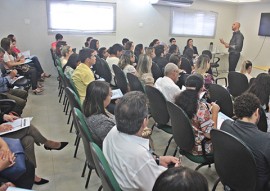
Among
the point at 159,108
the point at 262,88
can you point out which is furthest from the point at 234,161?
the point at 262,88

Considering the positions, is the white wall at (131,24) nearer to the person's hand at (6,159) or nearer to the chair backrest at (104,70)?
the chair backrest at (104,70)

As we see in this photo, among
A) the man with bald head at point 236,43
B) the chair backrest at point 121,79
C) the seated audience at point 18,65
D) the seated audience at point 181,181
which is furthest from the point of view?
the man with bald head at point 236,43

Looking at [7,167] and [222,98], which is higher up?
[222,98]

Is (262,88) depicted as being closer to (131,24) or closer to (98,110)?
(98,110)

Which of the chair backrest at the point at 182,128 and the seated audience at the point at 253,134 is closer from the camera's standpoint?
the seated audience at the point at 253,134

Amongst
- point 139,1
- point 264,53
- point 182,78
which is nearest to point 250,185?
point 182,78

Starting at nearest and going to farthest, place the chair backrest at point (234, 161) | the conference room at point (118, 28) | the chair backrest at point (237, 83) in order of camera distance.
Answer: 1. the chair backrest at point (234, 161)
2. the chair backrest at point (237, 83)
3. the conference room at point (118, 28)

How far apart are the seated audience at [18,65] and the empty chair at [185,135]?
A: 12.0 ft

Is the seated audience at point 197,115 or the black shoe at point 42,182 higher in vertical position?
the seated audience at point 197,115

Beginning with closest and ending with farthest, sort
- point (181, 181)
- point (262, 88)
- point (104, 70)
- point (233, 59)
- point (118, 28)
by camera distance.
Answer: point (181, 181), point (262, 88), point (104, 70), point (233, 59), point (118, 28)

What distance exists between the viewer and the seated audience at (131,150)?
50.3 inches

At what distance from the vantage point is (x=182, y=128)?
2145mm

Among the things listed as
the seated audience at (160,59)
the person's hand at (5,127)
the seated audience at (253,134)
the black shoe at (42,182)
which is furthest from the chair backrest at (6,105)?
the seated audience at (160,59)

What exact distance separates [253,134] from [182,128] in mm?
599
